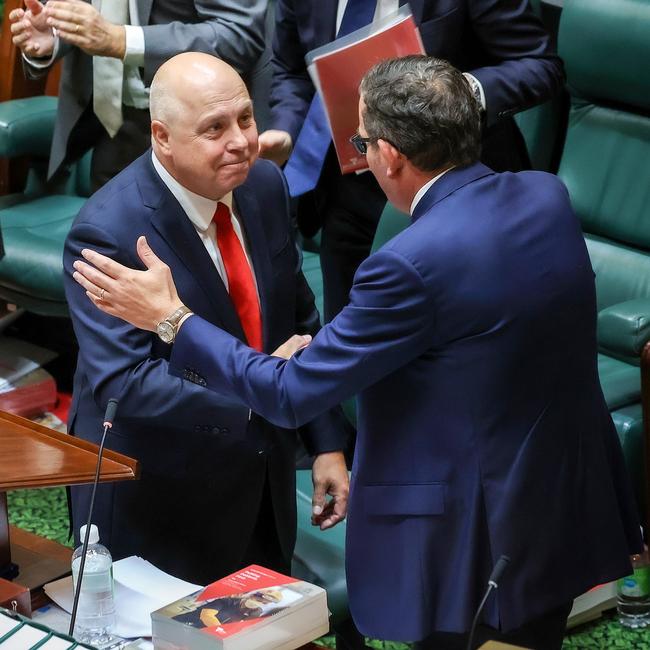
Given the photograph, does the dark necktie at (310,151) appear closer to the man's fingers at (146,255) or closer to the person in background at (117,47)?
the person in background at (117,47)

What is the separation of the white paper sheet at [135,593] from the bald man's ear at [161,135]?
26.4 inches

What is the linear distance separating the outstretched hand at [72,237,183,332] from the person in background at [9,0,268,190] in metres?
1.08

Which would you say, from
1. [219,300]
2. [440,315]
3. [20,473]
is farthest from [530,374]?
[20,473]

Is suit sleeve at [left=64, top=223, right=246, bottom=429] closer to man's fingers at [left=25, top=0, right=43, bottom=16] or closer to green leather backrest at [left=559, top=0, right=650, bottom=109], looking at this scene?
man's fingers at [left=25, top=0, right=43, bottom=16]

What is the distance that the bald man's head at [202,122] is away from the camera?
207cm

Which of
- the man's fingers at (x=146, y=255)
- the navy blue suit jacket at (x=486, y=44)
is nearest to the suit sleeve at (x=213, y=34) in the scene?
the navy blue suit jacket at (x=486, y=44)

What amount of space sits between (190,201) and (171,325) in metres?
0.32

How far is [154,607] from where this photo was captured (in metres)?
1.84

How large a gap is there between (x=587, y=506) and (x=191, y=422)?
66 centimetres

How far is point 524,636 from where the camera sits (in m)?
1.96

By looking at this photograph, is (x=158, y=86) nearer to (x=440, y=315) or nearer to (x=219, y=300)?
(x=219, y=300)

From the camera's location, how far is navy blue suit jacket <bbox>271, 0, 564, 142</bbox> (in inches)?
107

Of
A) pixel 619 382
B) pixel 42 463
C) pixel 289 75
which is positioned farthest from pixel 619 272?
pixel 42 463

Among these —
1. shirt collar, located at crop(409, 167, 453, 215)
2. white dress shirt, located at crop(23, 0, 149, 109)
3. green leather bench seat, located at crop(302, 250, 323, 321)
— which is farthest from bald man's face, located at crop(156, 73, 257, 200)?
green leather bench seat, located at crop(302, 250, 323, 321)
